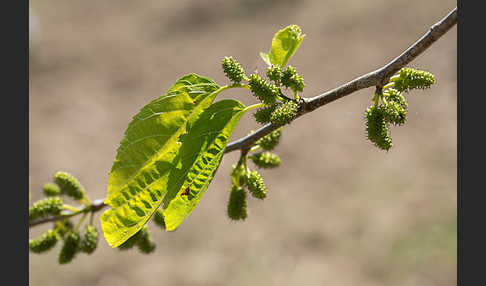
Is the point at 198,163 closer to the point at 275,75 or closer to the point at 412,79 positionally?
the point at 275,75

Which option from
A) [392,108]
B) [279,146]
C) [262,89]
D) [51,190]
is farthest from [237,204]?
[279,146]

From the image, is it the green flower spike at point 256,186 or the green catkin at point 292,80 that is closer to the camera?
the green catkin at point 292,80

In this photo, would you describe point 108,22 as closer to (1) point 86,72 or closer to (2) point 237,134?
(1) point 86,72

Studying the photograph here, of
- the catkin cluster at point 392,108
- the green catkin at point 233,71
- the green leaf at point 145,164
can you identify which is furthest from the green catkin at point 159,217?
the catkin cluster at point 392,108

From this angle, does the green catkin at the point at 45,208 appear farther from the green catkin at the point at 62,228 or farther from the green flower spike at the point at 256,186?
the green flower spike at the point at 256,186

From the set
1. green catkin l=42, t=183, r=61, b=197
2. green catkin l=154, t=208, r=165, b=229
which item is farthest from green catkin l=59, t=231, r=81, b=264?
green catkin l=154, t=208, r=165, b=229

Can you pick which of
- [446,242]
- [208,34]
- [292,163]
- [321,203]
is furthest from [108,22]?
[446,242]

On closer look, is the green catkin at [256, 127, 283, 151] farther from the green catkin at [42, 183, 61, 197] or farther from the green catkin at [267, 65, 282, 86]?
the green catkin at [42, 183, 61, 197]
